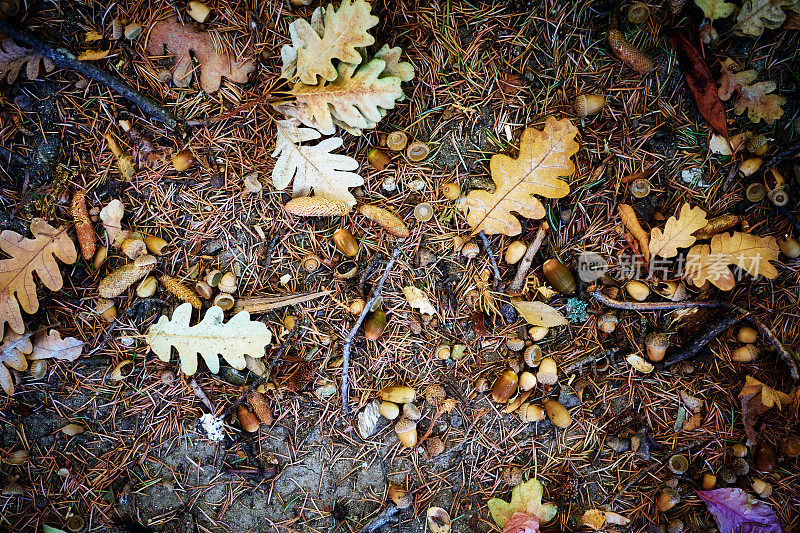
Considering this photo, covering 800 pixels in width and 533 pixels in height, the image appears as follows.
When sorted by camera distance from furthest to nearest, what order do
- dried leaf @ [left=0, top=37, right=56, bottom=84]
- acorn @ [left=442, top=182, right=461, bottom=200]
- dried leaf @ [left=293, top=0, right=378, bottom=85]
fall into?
acorn @ [left=442, top=182, right=461, bottom=200], dried leaf @ [left=0, top=37, right=56, bottom=84], dried leaf @ [left=293, top=0, right=378, bottom=85]

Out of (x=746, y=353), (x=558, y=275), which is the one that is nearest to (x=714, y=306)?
(x=746, y=353)

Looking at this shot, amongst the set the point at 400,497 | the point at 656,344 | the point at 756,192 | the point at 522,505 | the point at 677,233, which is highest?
the point at 756,192

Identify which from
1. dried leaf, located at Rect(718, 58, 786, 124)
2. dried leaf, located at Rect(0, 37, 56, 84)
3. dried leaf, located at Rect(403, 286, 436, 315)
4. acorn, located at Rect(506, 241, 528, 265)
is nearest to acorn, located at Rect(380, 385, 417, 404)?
dried leaf, located at Rect(403, 286, 436, 315)

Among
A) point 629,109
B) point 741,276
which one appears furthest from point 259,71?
point 741,276

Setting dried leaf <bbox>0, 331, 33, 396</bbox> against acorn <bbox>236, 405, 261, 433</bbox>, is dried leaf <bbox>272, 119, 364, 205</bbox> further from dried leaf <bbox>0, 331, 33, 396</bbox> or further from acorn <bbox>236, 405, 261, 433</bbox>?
dried leaf <bbox>0, 331, 33, 396</bbox>

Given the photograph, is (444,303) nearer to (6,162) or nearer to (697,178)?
(697,178)

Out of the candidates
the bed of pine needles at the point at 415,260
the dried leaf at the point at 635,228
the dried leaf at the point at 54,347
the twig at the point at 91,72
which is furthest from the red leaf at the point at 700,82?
the dried leaf at the point at 54,347

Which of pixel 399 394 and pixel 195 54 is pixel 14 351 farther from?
pixel 399 394
